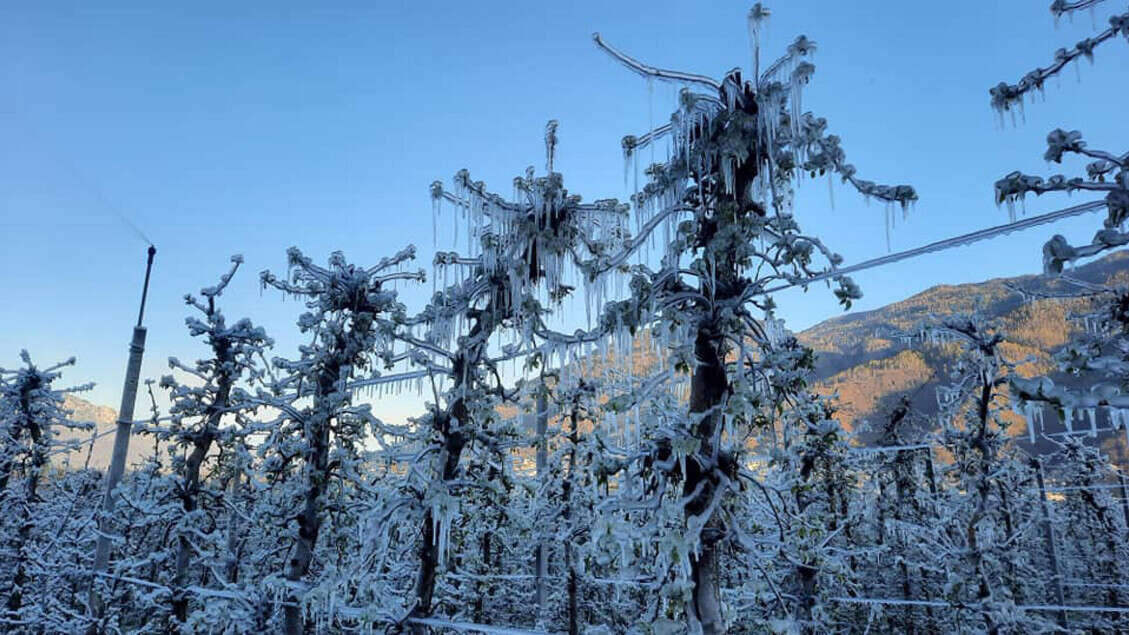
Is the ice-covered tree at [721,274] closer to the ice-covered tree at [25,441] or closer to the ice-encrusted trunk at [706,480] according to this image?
the ice-encrusted trunk at [706,480]

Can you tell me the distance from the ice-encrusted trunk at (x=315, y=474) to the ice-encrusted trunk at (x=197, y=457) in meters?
3.15

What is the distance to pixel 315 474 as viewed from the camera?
328 inches

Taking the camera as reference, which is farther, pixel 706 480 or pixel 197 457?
pixel 197 457

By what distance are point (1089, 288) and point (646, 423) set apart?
141 inches

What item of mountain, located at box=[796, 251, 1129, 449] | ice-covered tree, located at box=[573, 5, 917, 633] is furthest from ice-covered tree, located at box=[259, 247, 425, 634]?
mountain, located at box=[796, 251, 1129, 449]

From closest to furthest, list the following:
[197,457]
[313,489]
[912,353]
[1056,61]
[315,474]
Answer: [1056,61] < [315,474] < [313,489] < [197,457] < [912,353]

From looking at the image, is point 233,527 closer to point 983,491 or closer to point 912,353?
point 983,491

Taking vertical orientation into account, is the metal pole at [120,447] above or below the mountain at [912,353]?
below

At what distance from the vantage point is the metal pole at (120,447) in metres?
8.94

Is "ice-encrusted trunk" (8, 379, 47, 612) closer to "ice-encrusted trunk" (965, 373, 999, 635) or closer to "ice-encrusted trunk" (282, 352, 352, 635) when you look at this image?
"ice-encrusted trunk" (282, 352, 352, 635)

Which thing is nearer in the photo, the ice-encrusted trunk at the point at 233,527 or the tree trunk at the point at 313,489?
the tree trunk at the point at 313,489

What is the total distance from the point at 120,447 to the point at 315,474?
3.51 meters

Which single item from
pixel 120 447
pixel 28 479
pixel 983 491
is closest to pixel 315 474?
pixel 120 447

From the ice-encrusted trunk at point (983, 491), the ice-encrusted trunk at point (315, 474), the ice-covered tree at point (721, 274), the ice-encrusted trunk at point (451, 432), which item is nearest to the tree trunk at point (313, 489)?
the ice-encrusted trunk at point (315, 474)
